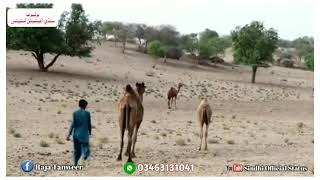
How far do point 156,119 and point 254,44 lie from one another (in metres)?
35.9

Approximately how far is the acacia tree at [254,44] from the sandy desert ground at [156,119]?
9.64ft

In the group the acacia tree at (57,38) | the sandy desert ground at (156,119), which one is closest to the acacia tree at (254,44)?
the sandy desert ground at (156,119)

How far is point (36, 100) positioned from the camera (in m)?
29.1

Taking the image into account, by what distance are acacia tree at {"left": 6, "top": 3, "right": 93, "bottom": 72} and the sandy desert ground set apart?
5.23ft

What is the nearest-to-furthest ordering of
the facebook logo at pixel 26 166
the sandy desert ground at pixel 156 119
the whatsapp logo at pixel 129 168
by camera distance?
the facebook logo at pixel 26 166, the whatsapp logo at pixel 129 168, the sandy desert ground at pixel 156 119

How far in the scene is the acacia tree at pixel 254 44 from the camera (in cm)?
5866

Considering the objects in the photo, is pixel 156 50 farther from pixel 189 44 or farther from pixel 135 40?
pixel 135 40

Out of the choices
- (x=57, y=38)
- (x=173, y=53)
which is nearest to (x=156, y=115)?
(x=57, y=38)

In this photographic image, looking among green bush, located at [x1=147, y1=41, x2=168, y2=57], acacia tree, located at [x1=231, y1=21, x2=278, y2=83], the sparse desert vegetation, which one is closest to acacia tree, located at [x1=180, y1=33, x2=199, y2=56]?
green bush, located at [x1=147, y1=41, x2=168, y2=57]

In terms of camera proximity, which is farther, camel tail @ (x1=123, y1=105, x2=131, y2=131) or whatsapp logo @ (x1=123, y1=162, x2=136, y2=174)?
camel tail @ (x1=123, y1=105, x2=131, y2=131)

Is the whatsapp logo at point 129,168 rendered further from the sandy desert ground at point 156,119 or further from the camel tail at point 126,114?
the camel tail at point 126,114

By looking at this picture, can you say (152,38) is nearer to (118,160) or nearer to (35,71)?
(35,71)

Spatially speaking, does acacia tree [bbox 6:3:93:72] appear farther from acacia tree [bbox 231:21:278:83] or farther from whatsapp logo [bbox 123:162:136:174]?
whatsapp logo [bbox 123:162:136:174]

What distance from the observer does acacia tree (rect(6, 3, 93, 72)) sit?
4197 cm
